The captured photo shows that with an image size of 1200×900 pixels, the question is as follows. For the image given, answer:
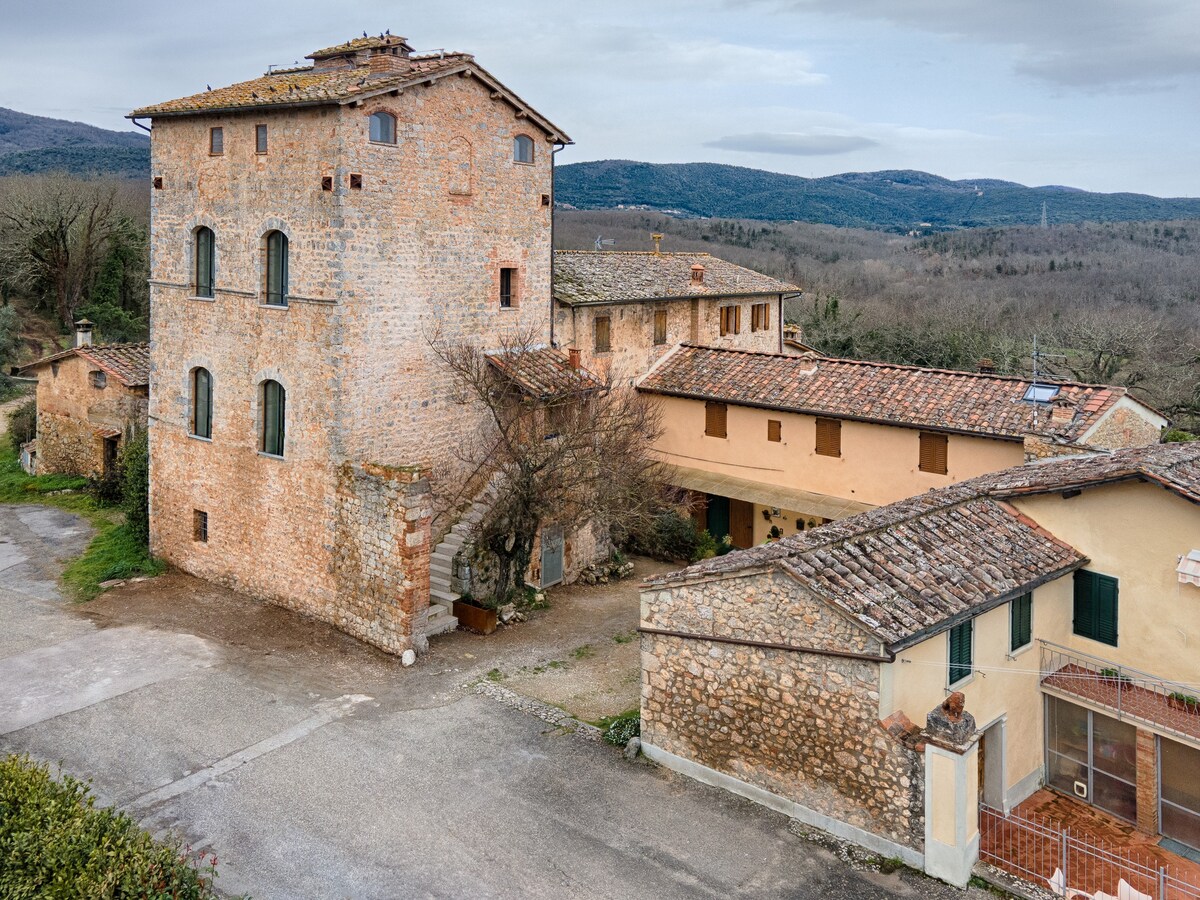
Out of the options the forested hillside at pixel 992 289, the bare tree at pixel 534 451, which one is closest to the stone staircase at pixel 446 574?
the bare tree at pixel 534 451

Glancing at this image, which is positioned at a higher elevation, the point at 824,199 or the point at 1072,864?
the point at 824,199

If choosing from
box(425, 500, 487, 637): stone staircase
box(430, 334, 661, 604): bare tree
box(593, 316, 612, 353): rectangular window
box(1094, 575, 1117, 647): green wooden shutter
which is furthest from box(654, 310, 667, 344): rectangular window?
box(1094, 575, 1117, 647): green wooden shutter

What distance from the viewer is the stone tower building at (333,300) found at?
17438 millimetres

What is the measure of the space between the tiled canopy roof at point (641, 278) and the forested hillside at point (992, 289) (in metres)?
13.7

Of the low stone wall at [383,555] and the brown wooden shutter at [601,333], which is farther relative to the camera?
the brown wooden shutter at [601,333]

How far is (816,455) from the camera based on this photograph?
2239cm

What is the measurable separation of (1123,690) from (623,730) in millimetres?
7136

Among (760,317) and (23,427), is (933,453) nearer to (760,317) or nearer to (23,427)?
(760,317)

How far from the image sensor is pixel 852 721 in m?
11.7

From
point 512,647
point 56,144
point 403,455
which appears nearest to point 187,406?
point 403,455

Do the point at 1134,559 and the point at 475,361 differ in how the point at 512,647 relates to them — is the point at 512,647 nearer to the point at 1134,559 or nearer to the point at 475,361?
the point at 475,361

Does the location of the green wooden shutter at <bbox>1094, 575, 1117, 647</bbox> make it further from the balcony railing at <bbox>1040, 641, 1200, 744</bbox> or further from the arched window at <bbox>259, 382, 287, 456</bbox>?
the arched window at <bbox>259, 382, 287, 456</bbox>

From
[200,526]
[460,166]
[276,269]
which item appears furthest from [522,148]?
[200,526]

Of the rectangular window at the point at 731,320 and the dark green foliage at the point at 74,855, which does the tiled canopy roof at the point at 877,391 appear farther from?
the dark green foliage at the point at 74,855
